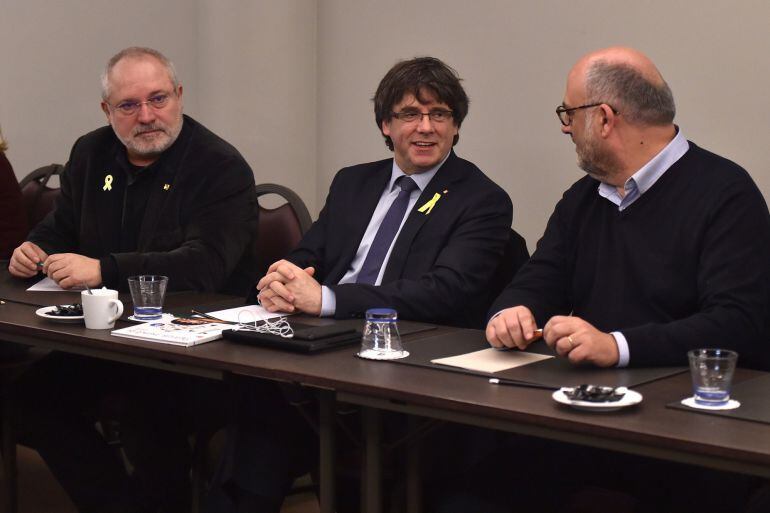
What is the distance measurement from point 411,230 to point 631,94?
2.57 ft

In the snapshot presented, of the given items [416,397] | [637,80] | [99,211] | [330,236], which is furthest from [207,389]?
[637,80]

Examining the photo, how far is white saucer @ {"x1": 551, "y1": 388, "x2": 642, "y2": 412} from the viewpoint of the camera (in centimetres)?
178

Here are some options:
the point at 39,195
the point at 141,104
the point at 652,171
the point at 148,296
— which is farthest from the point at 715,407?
the point at 39,195

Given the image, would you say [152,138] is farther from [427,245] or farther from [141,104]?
[427,245]

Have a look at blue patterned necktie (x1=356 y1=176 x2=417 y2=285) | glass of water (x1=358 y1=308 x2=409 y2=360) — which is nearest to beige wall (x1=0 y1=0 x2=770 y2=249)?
blue patterned necktie (x1=356 y1=176 x2=417 y2=285)

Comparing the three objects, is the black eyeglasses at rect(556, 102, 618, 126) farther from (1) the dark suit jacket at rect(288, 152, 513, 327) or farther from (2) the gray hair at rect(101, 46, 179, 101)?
(2) the gray hair at rect(101, 46, 179, 101)

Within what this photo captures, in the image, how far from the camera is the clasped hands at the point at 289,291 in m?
2.75

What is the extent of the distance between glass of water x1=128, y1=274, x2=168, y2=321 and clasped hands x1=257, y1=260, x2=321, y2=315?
0.87ft

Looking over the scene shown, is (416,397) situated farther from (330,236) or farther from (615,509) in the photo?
(330,236)

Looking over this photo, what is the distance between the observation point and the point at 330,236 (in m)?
3.22

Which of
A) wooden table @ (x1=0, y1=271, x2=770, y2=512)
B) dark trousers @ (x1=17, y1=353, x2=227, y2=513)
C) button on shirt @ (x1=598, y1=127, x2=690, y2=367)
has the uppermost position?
button on shirt @ (x1=598, y1=127, x2=690, y2=367)

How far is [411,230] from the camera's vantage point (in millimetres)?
3029

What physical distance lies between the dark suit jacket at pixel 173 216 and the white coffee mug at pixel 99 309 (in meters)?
0.56

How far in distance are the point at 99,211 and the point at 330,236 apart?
91 centimetres
